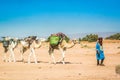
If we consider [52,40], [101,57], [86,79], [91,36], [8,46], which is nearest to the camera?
[86,79]

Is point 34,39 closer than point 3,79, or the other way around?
point 3,79

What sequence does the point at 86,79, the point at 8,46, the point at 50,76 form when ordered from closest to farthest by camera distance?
the point at 86,79 < the point at 50,76 < the point at 8,46

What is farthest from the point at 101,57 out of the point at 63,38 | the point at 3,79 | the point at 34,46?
the point at 3,79

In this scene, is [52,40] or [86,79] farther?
[52,40]

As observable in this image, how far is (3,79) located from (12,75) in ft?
5.37

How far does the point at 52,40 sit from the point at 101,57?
12.0 ft

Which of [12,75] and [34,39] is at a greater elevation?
[34,39]

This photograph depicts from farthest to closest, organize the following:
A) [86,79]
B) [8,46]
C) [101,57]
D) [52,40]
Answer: [8,46]
[52,40]
[101,57]
[86,79]

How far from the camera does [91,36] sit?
237 feet

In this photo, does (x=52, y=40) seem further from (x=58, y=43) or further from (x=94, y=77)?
(x=94, y=77)

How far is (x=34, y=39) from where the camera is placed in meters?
25.0

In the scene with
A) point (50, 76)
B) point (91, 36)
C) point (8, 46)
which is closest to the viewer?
point (50, 76)

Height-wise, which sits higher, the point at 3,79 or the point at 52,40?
the point at 52,40

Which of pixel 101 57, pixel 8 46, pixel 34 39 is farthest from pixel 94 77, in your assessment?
pixel 8 46
